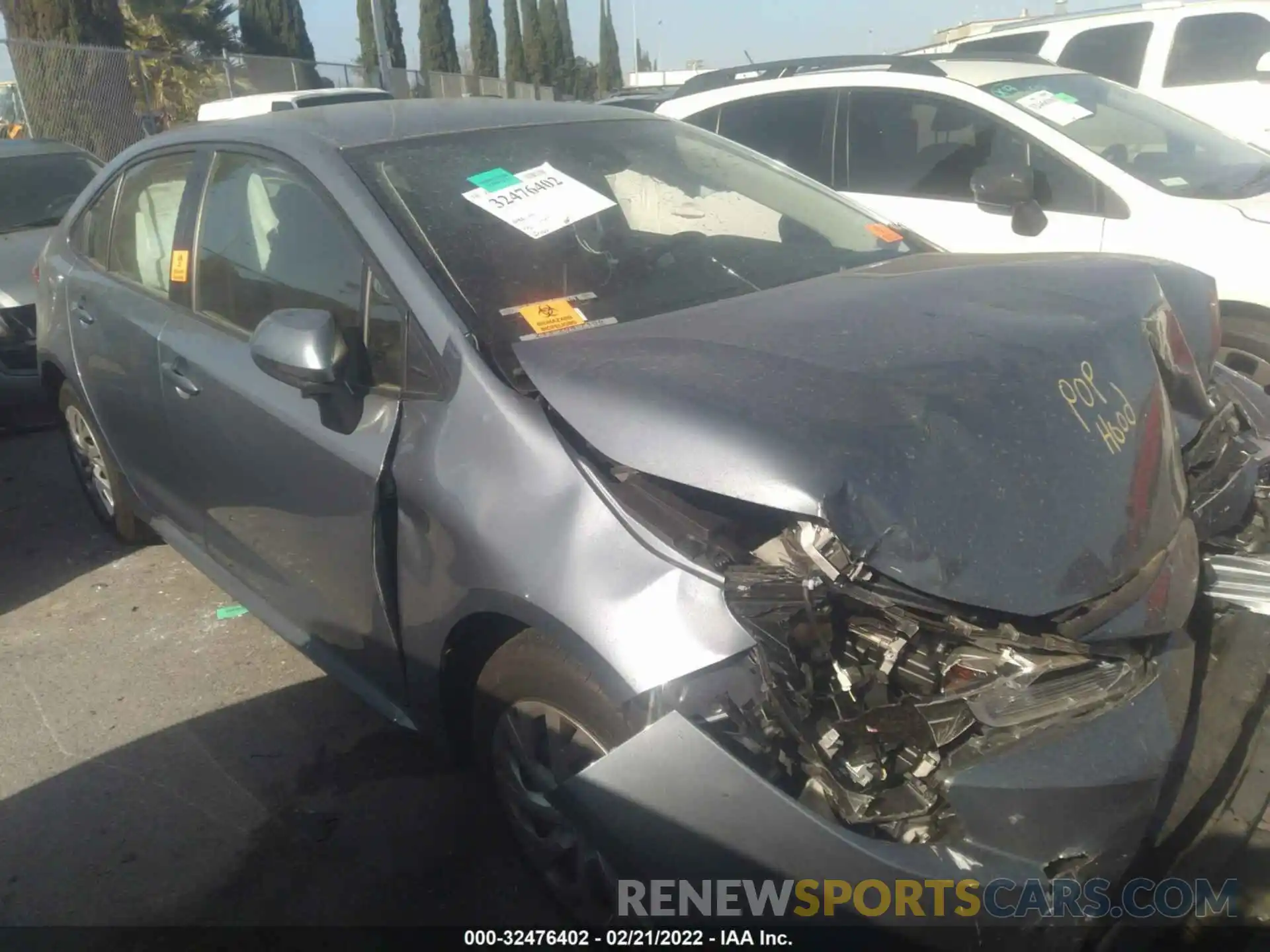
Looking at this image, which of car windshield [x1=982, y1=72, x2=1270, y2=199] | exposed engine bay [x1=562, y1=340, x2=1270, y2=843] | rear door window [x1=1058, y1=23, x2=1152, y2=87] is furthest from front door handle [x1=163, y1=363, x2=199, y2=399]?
rear door window [x1=1058, y1=23, x2=1152, y2=87]

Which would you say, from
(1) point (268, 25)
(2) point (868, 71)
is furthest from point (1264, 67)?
(1) point (268, 25)

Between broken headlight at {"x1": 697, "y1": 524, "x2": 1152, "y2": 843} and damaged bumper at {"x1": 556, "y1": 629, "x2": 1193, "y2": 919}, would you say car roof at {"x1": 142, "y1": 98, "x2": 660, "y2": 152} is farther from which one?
damaged bumper at {"x1": 556, "y1": 629, "x2": 1193, "y2": 919}

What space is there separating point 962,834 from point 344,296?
1901mm

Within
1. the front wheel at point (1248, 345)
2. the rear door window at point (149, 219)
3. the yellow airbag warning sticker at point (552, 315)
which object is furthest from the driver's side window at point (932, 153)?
the rear door window at point (149, 219)

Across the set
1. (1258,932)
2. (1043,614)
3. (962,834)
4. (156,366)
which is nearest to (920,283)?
(1043,614)

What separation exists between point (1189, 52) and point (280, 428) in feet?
28.8

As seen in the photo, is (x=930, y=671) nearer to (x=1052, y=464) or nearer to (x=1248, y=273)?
(x=1052, y=464)

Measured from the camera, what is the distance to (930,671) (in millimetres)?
1863

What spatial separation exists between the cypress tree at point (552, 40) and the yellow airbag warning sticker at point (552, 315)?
49.2 m

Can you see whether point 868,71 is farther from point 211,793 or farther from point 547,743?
point 211,793

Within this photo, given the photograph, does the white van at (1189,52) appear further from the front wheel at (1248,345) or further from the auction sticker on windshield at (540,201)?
the auction sticker on windshield at (540,201)

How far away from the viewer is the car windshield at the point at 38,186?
7.43 m

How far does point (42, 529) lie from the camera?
16.2 feet

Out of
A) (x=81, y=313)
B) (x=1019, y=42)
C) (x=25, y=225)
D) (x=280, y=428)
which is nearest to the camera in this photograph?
(x=280, y=428)
